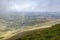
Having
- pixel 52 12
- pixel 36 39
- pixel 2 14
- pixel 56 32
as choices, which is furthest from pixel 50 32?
pixel 52 12

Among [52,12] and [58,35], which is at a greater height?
[52,12]

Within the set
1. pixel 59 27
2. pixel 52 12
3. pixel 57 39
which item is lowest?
pixel 57 39

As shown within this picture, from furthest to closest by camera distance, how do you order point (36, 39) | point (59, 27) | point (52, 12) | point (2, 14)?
point (52, 12), point (2, 14), point (59, 27), point (36, 39)

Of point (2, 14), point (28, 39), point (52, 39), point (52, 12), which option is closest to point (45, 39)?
point (52, 39)

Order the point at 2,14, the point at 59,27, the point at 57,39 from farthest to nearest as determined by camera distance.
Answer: the point at 2,14, the point at 59,27, the point at 57,39

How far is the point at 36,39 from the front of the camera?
1853 centimetres

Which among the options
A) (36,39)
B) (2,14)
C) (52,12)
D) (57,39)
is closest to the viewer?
(57,39)

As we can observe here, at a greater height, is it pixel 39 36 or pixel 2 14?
pixel 2 14

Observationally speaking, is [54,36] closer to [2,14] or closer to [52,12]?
[2,14]

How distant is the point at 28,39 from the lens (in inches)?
753

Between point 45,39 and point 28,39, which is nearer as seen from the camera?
point 45,39

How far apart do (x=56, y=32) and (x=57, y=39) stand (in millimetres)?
2161

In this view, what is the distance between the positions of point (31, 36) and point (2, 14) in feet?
380

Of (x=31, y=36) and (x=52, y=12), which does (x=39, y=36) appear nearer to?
(x=31, y=36)
